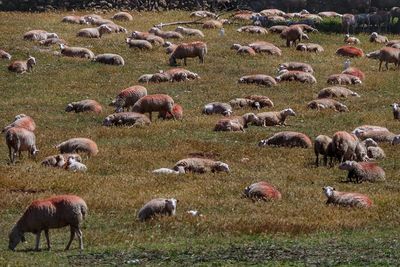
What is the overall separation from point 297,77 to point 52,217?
75.3ft

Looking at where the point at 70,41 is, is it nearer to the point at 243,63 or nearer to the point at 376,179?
the point at 243,63

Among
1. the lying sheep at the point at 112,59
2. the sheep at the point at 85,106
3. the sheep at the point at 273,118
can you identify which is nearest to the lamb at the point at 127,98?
the sheep at the point at 85,106

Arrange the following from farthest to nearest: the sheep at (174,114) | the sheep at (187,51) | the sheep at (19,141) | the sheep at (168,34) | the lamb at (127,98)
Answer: the sheep at (168,34) → the sheep at (187,51) → the lamb at (127,98) → the sheep at (174,114) → the sheep at (19,141)

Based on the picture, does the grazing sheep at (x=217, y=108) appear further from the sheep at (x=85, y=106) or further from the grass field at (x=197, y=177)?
the sheep at (x=85, y=106)

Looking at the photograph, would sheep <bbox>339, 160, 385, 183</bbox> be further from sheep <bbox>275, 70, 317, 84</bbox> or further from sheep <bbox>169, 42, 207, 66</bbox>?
sheep <bbox>169, 42, 207, 66</bbox>

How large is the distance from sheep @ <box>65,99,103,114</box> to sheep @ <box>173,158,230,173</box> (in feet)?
28.8

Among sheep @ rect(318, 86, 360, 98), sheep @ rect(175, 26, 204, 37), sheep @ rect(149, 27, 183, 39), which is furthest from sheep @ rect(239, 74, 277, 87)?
sheep @ rect(175, 26, 204, 37)

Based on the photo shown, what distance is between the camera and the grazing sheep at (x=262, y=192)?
22.5 metres

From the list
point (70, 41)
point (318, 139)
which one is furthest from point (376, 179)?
point (70, 41)

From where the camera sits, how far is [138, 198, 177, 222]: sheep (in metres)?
20.8

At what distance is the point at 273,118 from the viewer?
107 feet

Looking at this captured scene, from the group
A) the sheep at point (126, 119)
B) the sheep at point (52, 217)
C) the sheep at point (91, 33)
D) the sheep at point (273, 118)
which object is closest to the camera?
the sheep at point (52, 217)

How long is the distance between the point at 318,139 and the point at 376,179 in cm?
256

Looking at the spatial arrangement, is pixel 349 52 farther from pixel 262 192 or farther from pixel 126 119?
pixel 262 192
